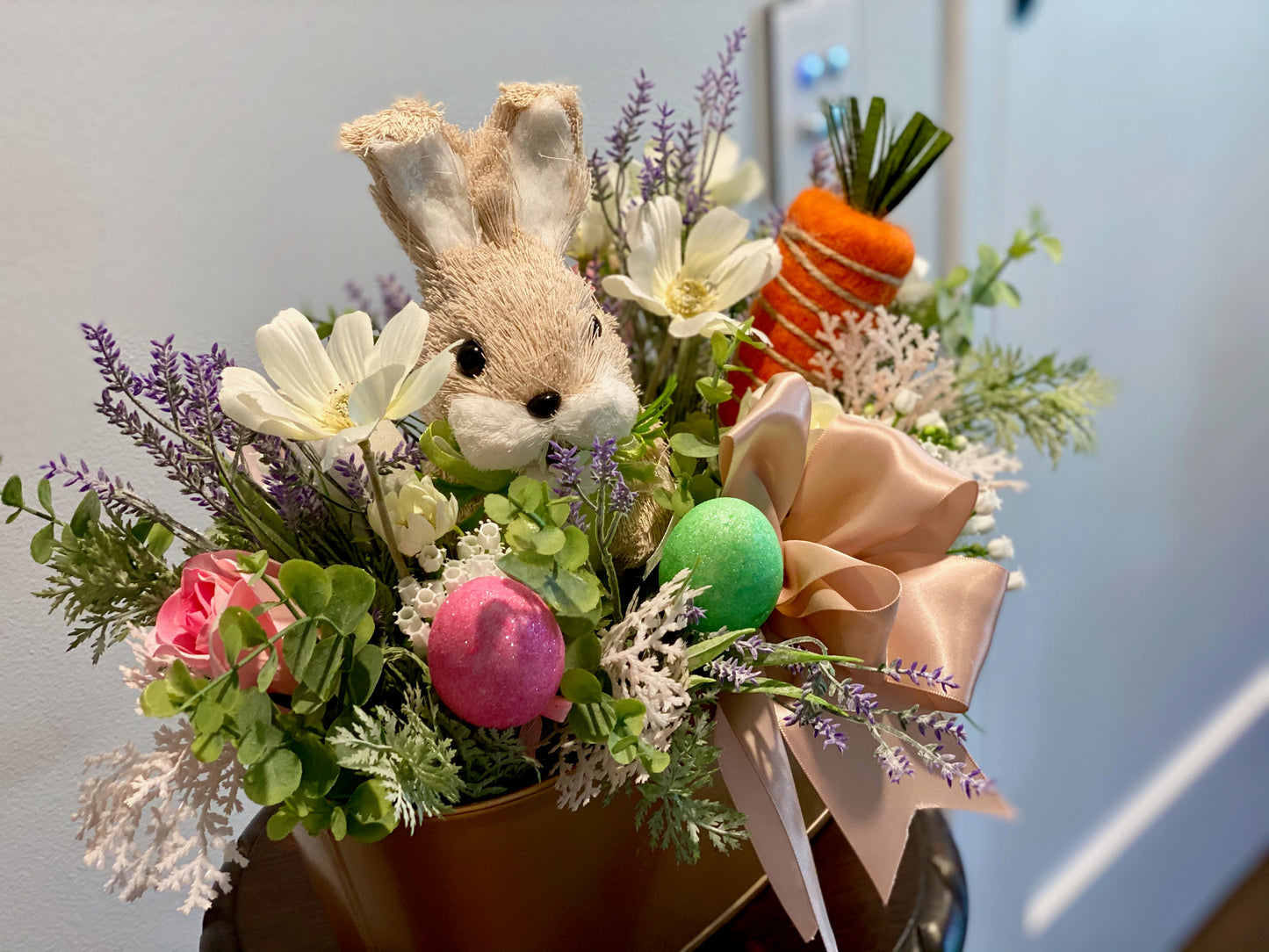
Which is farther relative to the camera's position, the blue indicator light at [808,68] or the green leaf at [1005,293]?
the blue indicator light at [808,68]

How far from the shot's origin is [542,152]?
0.44 metres

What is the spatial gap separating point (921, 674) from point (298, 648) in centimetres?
24

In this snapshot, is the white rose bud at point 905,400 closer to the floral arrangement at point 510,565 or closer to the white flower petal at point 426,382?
the floral arrangement at point 510,565

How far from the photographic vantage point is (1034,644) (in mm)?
1286

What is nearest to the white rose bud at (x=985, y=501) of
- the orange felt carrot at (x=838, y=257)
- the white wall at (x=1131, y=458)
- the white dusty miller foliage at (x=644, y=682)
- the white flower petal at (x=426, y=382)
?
the orange felt carrot at (x=838, y=257)

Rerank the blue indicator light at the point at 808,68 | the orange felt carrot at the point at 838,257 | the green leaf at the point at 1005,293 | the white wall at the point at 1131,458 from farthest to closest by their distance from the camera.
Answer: the white wall at the point at 1131,458 < the blue indicator light at the point at 808,68 < the green leaf at the point at 1005,293 < the orange felt carrot at the point at 838,257

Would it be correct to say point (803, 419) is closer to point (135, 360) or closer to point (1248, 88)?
point (135, 360)

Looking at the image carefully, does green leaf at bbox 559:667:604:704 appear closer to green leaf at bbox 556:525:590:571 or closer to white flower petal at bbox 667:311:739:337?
green leaf at bbox 556:525:590:571

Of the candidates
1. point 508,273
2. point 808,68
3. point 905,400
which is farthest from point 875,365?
point 808,68

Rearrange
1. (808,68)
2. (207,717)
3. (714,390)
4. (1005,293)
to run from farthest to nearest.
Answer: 1. (808,68)
2. (1005,293)
3. (714,390)
4. (207,717)

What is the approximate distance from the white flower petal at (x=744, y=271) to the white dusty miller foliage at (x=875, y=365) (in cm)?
5

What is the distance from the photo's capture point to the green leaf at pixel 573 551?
361 mm

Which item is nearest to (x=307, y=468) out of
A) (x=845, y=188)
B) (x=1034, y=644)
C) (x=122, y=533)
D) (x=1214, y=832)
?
(x=122, y=533)

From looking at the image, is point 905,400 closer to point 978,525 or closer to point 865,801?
point 978,525
